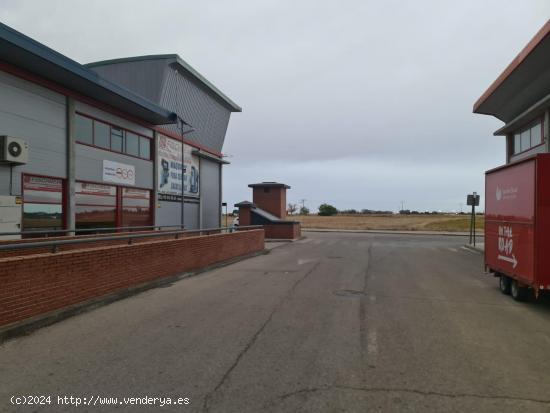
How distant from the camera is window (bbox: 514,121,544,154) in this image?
20.0 m

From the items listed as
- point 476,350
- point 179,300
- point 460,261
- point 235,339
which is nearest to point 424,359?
point 476,350

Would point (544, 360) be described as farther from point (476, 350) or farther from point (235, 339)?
point (235, 339)

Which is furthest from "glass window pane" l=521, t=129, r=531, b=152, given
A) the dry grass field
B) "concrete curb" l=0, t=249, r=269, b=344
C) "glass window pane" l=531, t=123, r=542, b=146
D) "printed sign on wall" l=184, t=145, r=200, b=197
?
the dry grass field

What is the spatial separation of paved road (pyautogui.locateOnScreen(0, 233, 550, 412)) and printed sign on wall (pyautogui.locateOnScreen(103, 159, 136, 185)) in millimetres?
9386

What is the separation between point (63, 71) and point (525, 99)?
18.7 m

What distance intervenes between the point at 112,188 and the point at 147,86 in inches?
262

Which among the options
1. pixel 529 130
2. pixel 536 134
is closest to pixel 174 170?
pixel 536 134

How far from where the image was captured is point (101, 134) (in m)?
18.0

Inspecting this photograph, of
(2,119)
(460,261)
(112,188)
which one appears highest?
(2,119)

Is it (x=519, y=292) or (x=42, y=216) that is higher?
(x=42, y=216)

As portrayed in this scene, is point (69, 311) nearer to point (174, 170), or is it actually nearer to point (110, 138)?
point (110, 138)

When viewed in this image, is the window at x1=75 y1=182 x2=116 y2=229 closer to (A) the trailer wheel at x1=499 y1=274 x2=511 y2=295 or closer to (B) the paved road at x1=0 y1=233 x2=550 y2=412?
(B) the paved road at x1=0 y1=233 x2=550 y2=412

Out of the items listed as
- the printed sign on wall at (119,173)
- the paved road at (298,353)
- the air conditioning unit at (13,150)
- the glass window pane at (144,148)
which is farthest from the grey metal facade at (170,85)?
the paved road at (298,353)

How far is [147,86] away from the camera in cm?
2289
